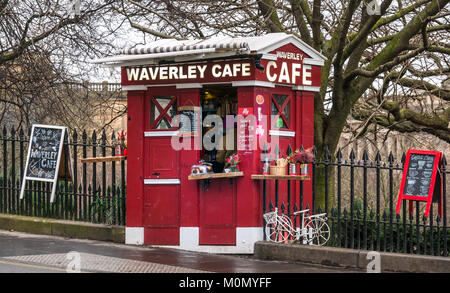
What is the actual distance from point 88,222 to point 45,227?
0.91m

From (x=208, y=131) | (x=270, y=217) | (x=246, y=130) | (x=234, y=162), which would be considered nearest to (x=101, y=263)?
(x=234, y=162)

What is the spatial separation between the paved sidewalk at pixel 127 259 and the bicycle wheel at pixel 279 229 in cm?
55

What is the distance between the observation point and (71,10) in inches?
651

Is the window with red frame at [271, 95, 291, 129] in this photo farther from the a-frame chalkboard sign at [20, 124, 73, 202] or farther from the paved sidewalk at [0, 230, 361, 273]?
the a-frame chalkboard sign at [20, 124, 73, 202]

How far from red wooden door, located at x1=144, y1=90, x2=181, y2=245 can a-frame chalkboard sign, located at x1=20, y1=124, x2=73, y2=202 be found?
86.0 inches

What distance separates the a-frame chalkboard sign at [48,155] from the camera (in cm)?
1419

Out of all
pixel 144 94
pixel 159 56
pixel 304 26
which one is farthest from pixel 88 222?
pixel 304 26

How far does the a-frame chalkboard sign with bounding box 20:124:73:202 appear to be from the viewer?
14188mm

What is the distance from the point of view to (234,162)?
12.1m

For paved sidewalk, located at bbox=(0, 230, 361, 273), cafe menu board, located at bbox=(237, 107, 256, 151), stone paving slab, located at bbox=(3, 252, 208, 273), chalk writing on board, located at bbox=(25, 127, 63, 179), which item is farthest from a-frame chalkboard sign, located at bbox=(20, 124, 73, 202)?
cafe menu board, located at bbox=(237, 107, 256, 151)

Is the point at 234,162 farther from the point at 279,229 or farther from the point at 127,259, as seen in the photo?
the point at 127,259

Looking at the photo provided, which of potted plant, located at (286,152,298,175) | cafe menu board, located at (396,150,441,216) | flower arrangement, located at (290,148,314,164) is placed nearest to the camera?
cafe menu board, located at (396,150,441,216)

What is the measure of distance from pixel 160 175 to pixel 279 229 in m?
2.32

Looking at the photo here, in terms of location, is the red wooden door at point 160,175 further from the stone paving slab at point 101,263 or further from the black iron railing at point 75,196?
the stone paving slab at point 101,263
